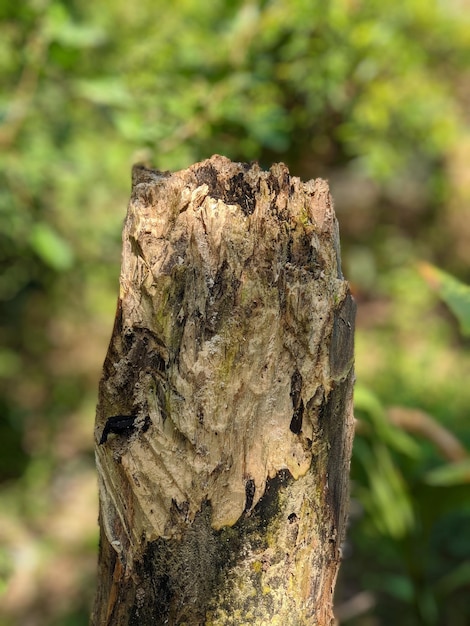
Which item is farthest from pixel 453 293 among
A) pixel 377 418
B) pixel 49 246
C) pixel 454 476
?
pixel 49 246

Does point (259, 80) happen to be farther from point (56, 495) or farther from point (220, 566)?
point (56, 495)

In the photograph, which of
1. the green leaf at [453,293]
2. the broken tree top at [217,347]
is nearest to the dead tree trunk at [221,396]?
the broken tree top at [217,347]

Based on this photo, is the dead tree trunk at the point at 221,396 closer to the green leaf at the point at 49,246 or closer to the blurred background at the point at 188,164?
the blurred background at the point at 188,164

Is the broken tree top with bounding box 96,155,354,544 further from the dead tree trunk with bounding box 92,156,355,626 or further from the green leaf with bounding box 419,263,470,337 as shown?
the green leaf with bounding box 419,263,470,337

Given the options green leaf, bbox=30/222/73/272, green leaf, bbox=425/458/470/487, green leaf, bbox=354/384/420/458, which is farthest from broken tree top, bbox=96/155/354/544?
green leaf, bbox=30/222/73/272

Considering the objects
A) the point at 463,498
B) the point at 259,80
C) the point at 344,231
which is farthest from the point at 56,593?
the point at 344,231

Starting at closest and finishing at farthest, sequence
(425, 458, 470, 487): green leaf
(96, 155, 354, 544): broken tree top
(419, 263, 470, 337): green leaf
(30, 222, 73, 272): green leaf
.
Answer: (96, 155, 354, 544): broken tree top → (419, 263, 470, 337): green leaf → (425, 458, 470, 487): green leaf → (30, 222, 73, 272): green leaf
